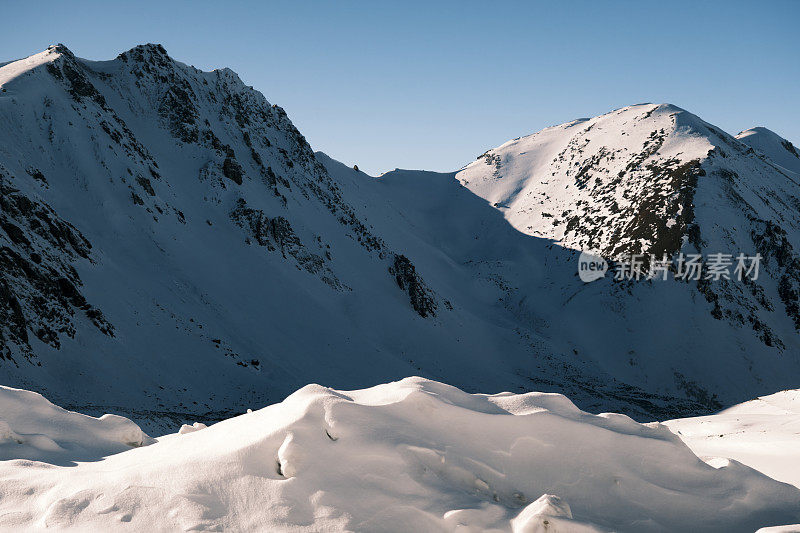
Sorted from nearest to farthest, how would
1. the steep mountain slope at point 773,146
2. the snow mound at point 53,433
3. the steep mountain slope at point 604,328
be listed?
the snow mound at point 53,433
the steep mountain slope at point 604,328
the steep mountain slope at point 773,146

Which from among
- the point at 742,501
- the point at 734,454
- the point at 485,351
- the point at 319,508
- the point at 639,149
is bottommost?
the point at 485,351

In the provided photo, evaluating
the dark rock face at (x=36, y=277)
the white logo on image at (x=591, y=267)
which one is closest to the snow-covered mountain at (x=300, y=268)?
the dark rock face at (x=36, y=277)

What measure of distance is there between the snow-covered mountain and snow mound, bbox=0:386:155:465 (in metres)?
13.6

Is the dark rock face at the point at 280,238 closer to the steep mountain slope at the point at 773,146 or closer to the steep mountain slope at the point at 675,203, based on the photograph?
the steep mountain slope at the point at 675,203

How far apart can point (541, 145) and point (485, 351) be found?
72.4 metres

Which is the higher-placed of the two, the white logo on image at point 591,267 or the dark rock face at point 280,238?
the dark rock face at point 280,238

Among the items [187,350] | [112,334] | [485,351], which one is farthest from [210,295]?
[485,351]

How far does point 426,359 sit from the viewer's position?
166ft

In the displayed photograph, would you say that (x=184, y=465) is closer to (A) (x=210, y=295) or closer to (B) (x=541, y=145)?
(A) (x=210, y=295)

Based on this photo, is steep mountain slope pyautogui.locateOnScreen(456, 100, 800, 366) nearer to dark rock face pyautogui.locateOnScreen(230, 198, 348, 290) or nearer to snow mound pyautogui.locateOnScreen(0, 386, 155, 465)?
dark rock face pyautogui.locateOnScreen(230, 198, 348, 290)

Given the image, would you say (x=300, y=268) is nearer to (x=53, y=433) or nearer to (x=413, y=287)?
(x=413, y=287)

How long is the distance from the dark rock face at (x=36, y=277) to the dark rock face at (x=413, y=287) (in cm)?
3170

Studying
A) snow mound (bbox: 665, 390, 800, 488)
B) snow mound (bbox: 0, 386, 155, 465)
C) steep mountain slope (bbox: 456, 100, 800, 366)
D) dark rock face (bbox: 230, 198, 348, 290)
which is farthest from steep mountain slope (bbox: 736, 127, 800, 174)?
snow mound (bbox: 0, 386, 155, 465)

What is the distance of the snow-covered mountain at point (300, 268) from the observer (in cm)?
3328
